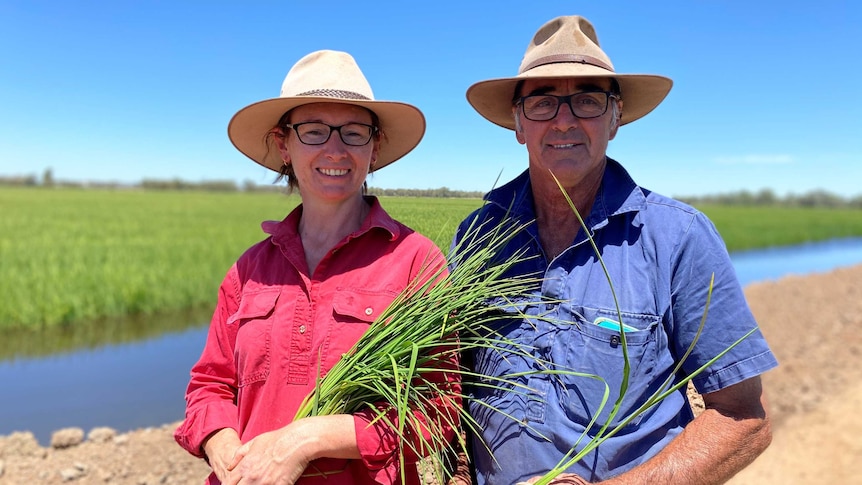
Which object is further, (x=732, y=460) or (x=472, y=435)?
(x=472, y=435)

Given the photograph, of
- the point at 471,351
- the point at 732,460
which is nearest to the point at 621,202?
the point at 471,351

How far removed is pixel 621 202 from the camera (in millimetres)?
1675

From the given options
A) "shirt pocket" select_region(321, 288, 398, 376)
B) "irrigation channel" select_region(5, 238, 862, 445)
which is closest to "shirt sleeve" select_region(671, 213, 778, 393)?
"shirt pocket" select_region(321, 288, 398, 376)

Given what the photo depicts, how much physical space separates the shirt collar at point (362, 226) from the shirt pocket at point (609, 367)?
62 centimetres

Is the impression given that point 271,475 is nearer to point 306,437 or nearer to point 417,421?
point 306,437

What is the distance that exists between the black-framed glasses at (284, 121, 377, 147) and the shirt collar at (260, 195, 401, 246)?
21cm

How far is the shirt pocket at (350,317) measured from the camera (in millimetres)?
1655

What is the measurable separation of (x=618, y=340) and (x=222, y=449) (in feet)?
3.64

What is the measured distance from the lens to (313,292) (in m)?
1.75

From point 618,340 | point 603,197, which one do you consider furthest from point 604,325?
point 603,197

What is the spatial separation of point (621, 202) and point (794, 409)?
17.2 ft

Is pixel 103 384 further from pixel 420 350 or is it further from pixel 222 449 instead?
pixel 420 350

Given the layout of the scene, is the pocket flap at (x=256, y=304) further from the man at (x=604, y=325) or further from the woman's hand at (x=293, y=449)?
the man at (x=604, y=325)

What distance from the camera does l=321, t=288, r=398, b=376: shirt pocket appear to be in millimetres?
1655
